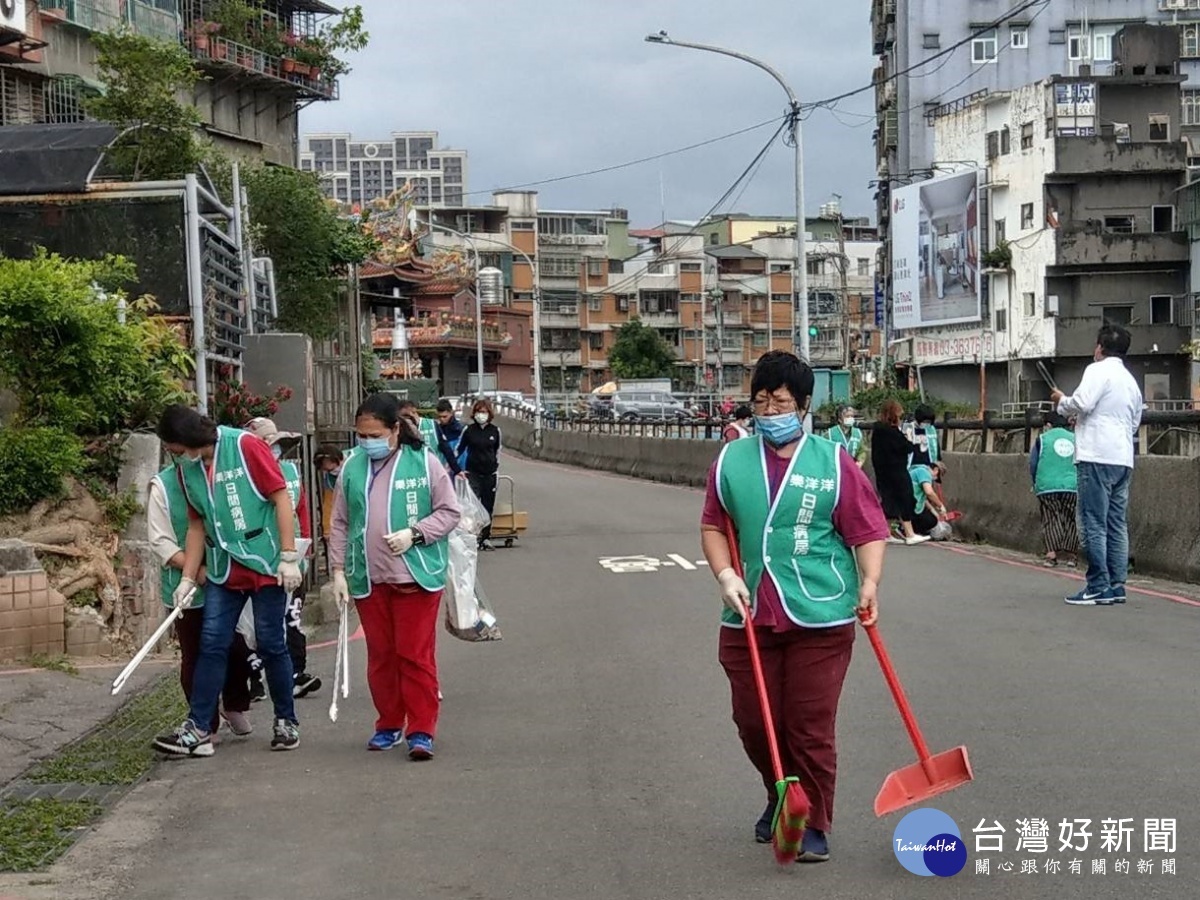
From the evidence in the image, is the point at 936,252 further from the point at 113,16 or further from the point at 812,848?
the point at 812,848

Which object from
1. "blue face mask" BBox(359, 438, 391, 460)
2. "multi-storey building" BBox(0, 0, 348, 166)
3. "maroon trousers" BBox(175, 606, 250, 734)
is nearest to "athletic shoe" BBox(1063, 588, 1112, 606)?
"blue face mask" BBox(359, 438, 391, 460)

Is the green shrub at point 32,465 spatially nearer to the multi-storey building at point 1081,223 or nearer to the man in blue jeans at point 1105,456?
the man in blue jeans at point 1105,456

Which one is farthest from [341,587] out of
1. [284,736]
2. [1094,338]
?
[1094,338]

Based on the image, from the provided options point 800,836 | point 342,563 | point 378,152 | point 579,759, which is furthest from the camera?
point 378,152

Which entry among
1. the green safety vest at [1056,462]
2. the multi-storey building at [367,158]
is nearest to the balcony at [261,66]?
the green safety vest at [1056,462]

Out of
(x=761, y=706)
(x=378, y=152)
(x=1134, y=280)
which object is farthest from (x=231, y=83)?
(x=378, y=152)

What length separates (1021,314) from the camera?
6372cm

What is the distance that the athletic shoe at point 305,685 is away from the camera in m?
10.2

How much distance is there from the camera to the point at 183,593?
322 inches

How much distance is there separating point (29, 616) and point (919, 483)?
11.5 m

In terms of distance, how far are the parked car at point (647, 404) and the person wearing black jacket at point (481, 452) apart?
45013 mm

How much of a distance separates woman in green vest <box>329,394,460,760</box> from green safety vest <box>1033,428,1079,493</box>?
855 centimetres

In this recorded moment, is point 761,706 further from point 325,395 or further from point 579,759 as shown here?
point 325,395

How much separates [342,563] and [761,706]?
10.3 feet
